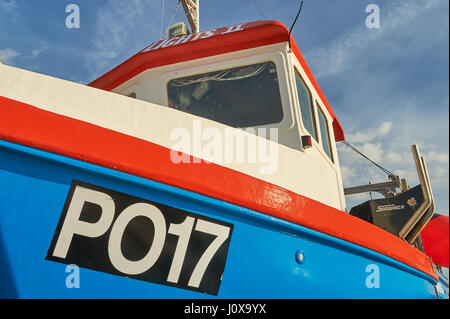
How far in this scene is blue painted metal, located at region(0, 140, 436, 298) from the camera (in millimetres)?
1371

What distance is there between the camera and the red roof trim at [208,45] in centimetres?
305

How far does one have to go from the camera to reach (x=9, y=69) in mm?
1530

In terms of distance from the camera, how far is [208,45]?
3166 millimetres

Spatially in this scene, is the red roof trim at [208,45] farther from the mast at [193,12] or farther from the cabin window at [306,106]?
the mast at [193,12]

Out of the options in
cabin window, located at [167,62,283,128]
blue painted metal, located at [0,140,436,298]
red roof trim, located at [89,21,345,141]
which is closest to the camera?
blue painted metal, located at [0,140,436,298]

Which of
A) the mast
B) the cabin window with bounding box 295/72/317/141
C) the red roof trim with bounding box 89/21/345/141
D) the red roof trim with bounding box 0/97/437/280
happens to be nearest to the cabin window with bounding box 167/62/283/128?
the red roof trim with bounding box 89/21/345/141

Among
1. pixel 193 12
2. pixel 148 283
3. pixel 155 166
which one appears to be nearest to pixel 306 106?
pixel 155 166

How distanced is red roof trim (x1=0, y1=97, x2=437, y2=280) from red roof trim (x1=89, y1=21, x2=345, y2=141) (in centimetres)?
159

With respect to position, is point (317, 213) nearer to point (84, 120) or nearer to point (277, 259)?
point (277, 259)

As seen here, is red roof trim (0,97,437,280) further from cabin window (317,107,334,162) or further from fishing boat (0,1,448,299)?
cabin window (317,107,334,162)

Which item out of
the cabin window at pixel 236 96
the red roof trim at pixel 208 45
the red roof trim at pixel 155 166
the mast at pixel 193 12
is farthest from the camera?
the mast at pixel 193 12

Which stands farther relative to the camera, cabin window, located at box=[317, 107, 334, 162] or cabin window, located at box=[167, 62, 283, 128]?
cabin window, located at box=[317, 107, 334, 162]

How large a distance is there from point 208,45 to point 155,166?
72.5 inches

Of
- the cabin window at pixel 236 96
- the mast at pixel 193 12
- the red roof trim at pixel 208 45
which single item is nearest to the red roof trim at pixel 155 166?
the cabin window at pixel 236 96
